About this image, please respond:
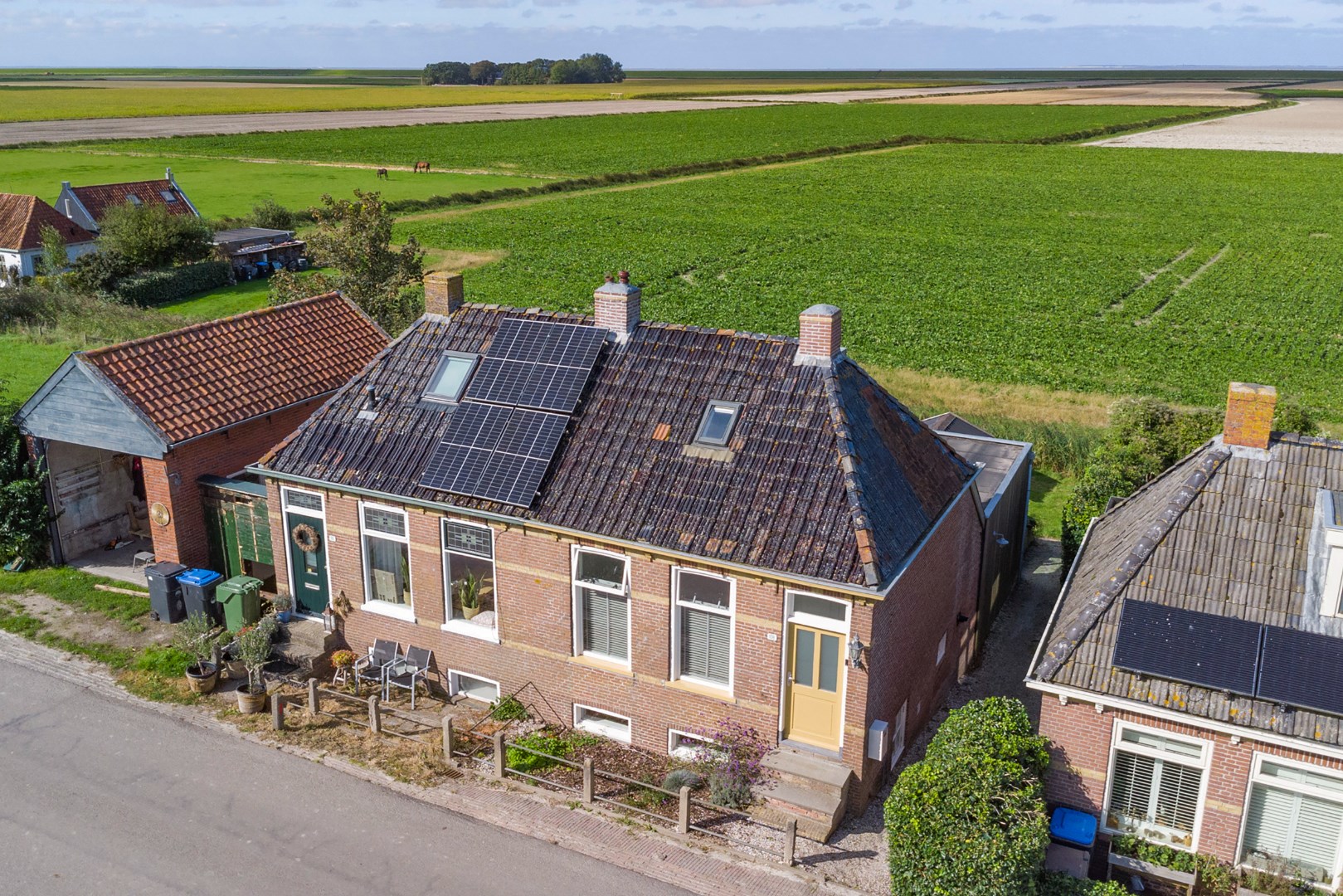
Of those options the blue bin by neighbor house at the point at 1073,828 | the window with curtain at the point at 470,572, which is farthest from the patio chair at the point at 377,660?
the blue bin by neighbor house at the point at 1073,828

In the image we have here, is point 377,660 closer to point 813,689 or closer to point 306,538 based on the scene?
point 306,538

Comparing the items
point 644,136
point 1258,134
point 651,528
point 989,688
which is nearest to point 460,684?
point 651,528

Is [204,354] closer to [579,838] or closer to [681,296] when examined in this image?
[579,838]

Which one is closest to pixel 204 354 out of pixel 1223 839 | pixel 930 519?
pixel 930 519

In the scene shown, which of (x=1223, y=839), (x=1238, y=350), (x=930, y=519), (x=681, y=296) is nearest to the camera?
(x=1223, y=839)

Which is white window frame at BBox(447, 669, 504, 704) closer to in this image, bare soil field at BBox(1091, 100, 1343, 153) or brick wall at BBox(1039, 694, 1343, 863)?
brick wall at BBox(1039, 694, 1343, 863)
